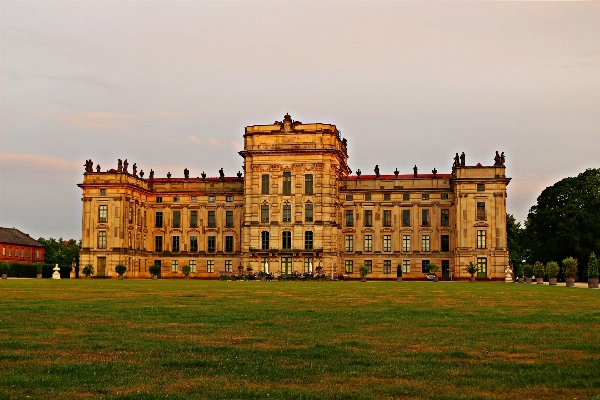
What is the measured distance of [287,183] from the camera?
8088 cm

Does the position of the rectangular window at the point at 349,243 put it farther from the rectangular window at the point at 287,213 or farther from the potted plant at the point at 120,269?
the potted plant at the point at 120,269

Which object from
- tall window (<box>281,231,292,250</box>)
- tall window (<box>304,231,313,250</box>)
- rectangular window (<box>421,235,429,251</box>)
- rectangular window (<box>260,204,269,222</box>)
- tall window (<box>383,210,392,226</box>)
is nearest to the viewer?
tall window (<box>304,231,313,250</box>)

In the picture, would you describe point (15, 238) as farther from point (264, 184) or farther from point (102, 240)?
point (264, 184)

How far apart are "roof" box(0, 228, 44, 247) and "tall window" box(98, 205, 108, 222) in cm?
2748

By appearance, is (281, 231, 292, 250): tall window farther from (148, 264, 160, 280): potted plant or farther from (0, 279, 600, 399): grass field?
(0, 279, 600, 399): grass field

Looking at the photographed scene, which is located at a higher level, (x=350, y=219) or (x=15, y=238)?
(x=350, y=219)

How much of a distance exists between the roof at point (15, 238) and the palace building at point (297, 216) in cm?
2754

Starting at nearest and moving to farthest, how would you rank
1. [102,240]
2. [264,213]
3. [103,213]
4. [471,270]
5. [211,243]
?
[471,270], [264,213], [102,240], [103,213], [211,243]

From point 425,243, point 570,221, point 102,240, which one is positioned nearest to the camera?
point 570,221

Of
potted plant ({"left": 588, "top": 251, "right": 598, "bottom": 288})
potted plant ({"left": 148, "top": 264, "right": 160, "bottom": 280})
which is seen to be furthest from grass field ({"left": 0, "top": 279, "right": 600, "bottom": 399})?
potted plant ({"left": 148, "top": 264, "right": 160, "bottom": 280})

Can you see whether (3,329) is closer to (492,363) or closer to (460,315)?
(492,363)

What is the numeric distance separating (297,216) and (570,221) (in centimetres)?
2819

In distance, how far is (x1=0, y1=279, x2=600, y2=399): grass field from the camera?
9.83 meters

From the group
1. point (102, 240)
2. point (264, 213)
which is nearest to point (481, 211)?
point (264, 213)
